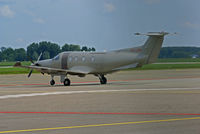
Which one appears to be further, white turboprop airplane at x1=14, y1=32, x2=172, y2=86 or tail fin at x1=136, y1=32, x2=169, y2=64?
white turboprop airplane at x1=14, y1=32, x2=172, y2=86

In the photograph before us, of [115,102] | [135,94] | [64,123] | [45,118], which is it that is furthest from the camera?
[135,94]

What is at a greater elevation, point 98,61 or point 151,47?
point 151,47

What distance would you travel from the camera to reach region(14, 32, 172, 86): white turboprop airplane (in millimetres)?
28922

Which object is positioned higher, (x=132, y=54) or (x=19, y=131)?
(x=132, y=54)

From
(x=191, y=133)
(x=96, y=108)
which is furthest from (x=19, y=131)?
(x=96, y=108)

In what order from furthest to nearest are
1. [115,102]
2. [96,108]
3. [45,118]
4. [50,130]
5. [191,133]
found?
[115,102] < [96,108] < [45,118] < [50,130] < [191,133]

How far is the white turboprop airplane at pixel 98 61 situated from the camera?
94.9 feet

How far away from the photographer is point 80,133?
9562mm

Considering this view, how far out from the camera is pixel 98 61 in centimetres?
3139

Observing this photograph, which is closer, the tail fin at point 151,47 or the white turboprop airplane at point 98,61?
the tail fin at point 151,47

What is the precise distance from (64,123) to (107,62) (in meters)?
19.6

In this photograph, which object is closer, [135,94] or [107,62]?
[135,94]

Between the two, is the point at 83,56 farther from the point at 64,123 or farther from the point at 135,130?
the point at 135,130

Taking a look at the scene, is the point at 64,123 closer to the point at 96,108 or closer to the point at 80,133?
the point at 80,133
